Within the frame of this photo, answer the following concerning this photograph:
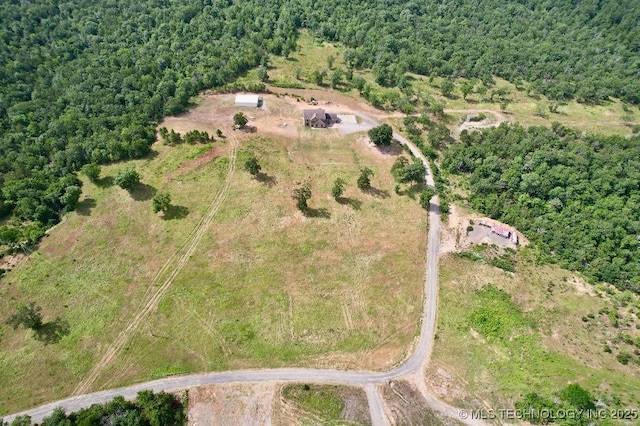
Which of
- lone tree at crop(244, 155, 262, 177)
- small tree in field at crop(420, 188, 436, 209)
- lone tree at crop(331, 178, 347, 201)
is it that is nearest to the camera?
lone tree at crop(331, 178, 347, 201)

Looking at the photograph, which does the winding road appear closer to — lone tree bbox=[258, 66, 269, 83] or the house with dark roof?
the house with dark roof

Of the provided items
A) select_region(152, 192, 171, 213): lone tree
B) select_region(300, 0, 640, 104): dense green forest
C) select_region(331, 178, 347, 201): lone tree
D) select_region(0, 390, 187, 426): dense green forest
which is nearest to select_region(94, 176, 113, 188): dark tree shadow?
select_region(152, 192, 171, 213): lone tree

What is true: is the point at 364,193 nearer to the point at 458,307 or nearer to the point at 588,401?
the point at 458,307

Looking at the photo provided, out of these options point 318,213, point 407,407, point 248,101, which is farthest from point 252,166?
point 407,407

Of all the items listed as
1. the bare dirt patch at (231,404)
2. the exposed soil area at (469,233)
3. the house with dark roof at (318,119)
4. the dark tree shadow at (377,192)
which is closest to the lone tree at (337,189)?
the dark tree shadow at (377,192)

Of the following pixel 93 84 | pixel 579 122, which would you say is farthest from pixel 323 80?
pixel 579 122
